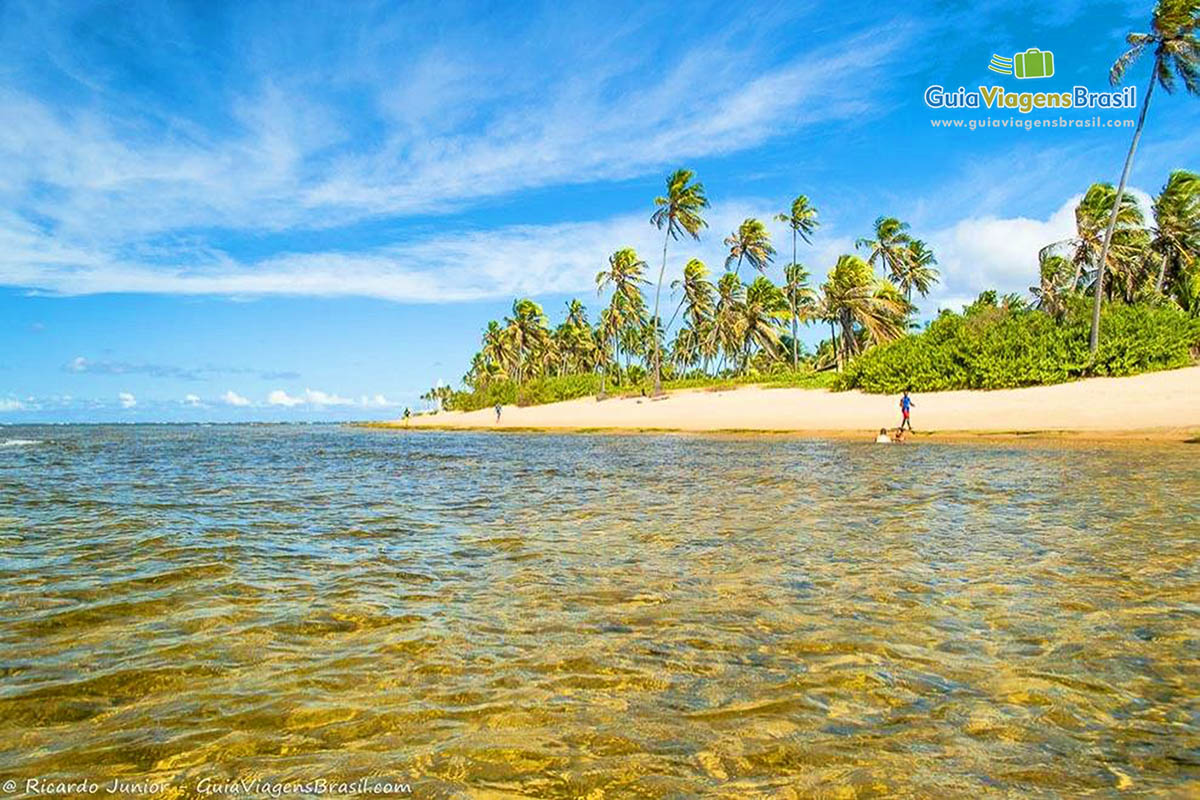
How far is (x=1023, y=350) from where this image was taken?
39125 millimetres

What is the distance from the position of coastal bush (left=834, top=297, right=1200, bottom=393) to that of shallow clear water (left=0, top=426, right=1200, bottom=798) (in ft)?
102

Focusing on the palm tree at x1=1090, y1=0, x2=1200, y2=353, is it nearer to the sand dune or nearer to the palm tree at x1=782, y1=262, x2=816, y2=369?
the sand dune

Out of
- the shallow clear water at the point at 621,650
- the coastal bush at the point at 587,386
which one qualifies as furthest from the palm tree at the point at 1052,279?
the shallow clear water at the point at 621,650

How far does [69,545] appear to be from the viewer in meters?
8.66

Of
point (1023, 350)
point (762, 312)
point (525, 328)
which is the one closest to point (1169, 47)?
point (1023, 350)

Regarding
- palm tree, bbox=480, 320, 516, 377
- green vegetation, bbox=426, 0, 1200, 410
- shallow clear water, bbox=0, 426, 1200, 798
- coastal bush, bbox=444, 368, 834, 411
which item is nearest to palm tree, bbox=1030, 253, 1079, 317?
green vegetation, bbox=426, 0, 1200, 410

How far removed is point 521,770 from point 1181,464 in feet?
63.8

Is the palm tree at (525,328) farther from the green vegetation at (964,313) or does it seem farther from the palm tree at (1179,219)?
the palm tree at (1179,219)

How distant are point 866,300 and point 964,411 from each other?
84.5 feet

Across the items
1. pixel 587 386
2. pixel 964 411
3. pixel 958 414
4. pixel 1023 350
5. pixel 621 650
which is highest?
pixel 587 386

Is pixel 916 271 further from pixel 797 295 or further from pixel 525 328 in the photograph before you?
pixel 525 328

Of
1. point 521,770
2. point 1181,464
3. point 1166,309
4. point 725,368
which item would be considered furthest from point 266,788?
point 725,368

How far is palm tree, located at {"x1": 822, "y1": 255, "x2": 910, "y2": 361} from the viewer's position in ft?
192

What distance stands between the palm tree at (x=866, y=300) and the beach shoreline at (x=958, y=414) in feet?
39.2
